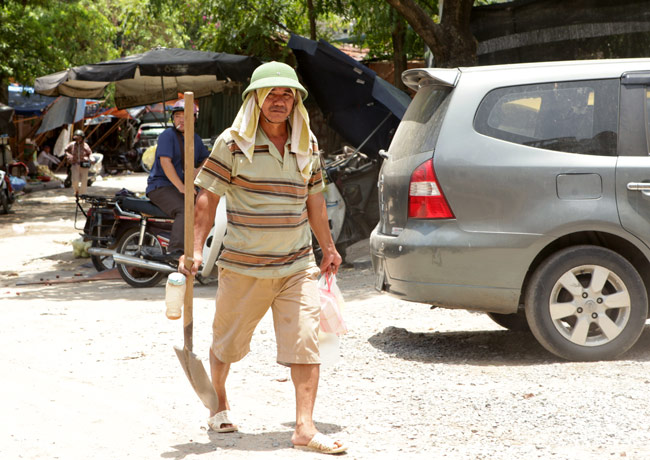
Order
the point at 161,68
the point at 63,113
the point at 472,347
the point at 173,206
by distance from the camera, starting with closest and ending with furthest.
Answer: the point at 472,347 < the point at 173,206 < the point at 161,68 < the point at 63,113

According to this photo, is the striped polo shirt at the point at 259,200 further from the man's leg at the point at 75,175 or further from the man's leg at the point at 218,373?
the man's leg at the point at 75,175

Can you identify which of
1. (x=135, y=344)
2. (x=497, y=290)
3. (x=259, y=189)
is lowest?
(x=135, y=344)

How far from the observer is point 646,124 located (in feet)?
19.8

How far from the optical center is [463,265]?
5988 mm

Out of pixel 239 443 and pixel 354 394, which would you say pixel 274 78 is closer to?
pixel 239 443

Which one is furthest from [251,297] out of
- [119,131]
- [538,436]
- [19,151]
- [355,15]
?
[119,131]

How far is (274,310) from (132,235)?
6.56 meters

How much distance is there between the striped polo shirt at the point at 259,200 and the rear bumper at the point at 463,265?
1.74 metres

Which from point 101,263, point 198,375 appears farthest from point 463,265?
point 101,263

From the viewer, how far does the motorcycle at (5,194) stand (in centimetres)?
2022

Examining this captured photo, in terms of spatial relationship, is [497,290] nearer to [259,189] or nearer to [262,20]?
[259,189]

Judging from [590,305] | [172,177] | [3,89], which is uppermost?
[3,89]

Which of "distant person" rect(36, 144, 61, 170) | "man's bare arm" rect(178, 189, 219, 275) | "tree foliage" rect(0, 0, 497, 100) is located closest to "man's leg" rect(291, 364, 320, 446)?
"man's bare arm" rect(178, 189, 219, 275)

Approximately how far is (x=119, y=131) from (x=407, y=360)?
1376 inches
